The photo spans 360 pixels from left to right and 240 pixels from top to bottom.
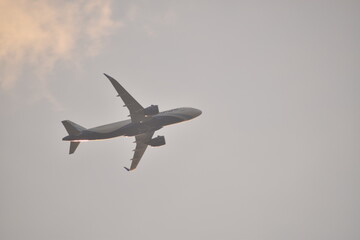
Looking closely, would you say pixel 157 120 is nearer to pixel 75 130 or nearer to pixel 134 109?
pixel 134 109

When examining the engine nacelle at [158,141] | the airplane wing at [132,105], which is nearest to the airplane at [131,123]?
the airplane wing at [132,105]

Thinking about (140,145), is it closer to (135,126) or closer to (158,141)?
(158,141)

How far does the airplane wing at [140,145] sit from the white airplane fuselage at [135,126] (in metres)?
4.22

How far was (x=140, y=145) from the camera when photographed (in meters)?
85.8

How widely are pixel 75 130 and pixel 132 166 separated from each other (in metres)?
16.7

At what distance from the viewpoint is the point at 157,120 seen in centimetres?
7725

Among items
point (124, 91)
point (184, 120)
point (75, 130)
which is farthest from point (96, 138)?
point (184, 120)

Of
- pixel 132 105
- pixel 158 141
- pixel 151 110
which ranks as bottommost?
pixel 158 141

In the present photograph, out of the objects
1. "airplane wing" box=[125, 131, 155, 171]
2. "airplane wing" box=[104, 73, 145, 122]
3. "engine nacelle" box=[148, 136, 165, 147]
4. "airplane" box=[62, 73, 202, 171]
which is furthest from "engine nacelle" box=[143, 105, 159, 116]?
"engine nacelle" box=[148, 136, 165, 147]

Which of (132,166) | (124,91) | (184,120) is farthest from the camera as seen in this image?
(132,166)

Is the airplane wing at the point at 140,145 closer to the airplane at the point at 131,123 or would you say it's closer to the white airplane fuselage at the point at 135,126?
the airplane at the point at 131,123

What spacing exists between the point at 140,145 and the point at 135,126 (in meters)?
9.70

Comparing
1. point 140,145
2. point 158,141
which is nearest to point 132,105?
point 158,141

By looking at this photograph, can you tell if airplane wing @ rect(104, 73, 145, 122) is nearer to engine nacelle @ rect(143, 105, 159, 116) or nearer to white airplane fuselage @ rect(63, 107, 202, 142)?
engine nacelle @ rect(143, 105, 159, 116)
